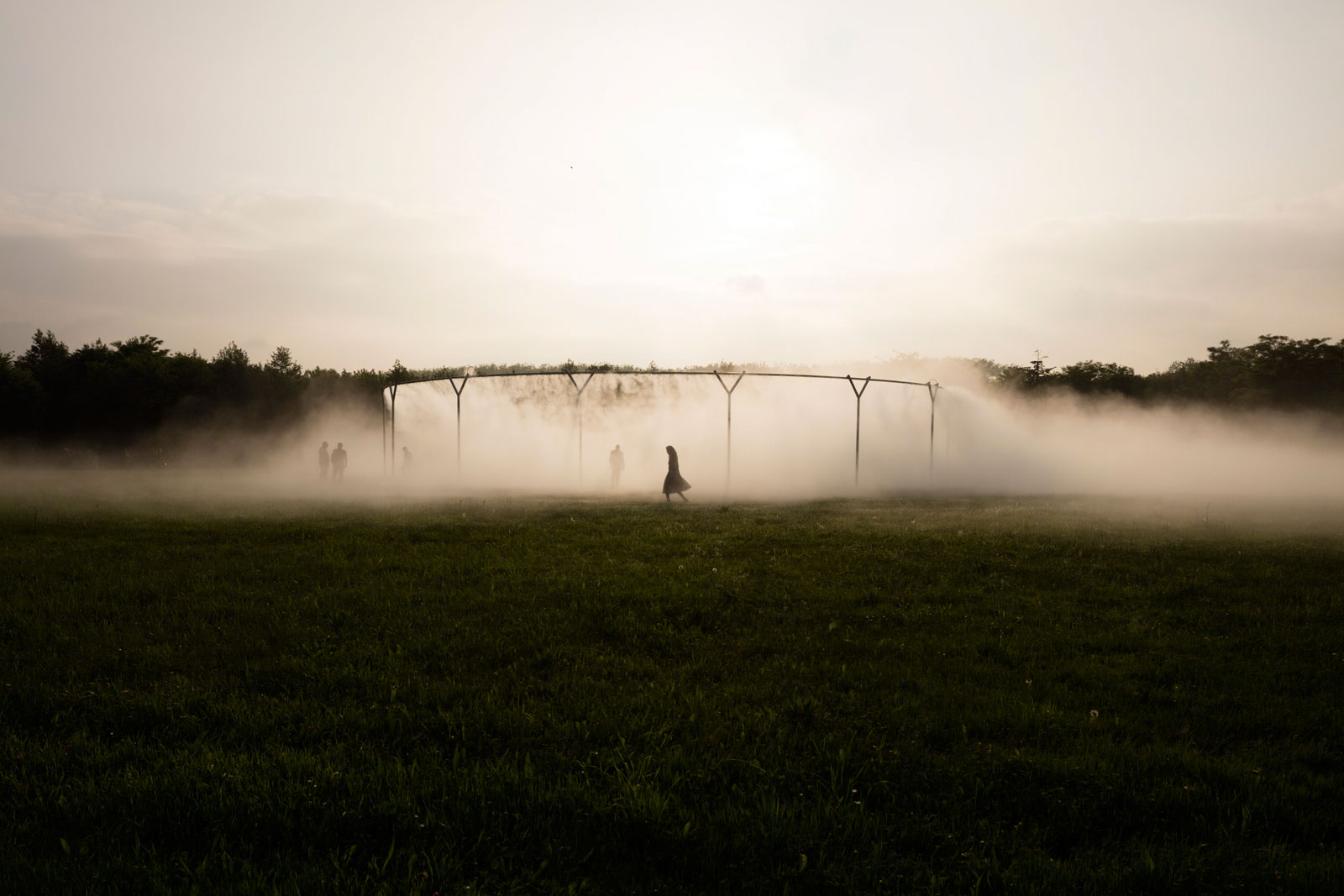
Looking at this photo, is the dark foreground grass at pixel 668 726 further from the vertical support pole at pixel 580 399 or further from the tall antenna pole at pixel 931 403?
the tall antenna pole at pixel 931 403

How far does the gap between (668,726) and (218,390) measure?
3200 inches

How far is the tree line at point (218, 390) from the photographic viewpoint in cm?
6738

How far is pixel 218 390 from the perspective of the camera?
75.3 meters

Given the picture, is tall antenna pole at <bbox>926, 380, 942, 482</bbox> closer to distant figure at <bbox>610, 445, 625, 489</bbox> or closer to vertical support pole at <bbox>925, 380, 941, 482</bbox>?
vertical support pole at <bbox>925, 380, 941, 482</bbox>

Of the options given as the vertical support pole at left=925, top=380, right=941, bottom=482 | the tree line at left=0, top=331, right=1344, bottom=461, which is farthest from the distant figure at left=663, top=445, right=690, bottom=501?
the tree line at left=0, top=331, right=1344, bottom=461

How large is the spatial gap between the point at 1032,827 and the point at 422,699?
14.4 ft

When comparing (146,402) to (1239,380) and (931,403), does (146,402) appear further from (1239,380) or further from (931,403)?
(1239,380)

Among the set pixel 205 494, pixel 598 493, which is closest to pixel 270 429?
pixel 205 494

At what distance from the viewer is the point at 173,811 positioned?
4.59m

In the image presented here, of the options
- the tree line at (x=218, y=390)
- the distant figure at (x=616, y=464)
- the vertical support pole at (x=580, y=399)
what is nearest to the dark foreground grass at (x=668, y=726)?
the distant figure at (x=616, y=464)

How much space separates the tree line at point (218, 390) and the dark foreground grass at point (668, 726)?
51448 millimetres

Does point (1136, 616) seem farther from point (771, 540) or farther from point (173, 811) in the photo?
point (173, 811)

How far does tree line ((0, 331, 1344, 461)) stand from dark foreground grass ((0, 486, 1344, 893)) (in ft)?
169

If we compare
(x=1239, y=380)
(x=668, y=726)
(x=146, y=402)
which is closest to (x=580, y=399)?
(x=668, y=726)
